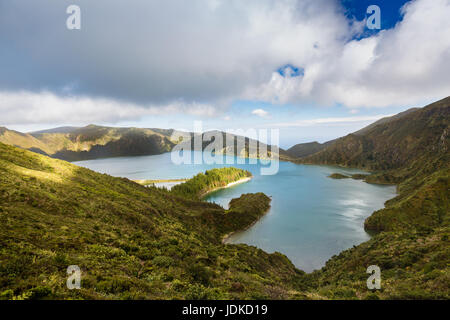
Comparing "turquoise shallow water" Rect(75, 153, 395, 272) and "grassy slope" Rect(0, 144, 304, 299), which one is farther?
"turquoise shallow water" Rect(75, 153, 395, 272)

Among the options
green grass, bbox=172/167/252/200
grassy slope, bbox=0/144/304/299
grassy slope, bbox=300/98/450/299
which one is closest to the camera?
grassy slope, bbox=0/144/304/299

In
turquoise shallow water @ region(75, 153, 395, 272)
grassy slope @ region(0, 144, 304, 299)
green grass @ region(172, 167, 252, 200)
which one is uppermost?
grassy slope @ region(0, 144, 304, 299)

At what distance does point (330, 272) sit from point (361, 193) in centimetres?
8817

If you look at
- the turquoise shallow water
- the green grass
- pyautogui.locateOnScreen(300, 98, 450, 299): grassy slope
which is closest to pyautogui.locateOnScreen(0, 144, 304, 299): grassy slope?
pyautogui.locateOnScreen(300, 98, 450, 299): grassy slope

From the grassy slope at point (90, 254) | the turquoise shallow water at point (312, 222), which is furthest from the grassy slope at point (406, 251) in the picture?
the grassy slope at point (90, 254)

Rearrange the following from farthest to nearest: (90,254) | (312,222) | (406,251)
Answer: (312,222)
(406,251)
(90,254)

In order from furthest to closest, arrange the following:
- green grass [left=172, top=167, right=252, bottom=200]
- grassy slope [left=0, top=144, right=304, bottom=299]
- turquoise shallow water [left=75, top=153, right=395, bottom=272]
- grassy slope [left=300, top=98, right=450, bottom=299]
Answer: green grass [left=172, top=167, right=252, bottom=200] → turquoise shallow water [left=75, top=153, right=395, bottom=272] → grassy slope [left=300, top=98, right=450, bottom=299] → grassy slope [left=0, top=144, right=304, bottom=299]

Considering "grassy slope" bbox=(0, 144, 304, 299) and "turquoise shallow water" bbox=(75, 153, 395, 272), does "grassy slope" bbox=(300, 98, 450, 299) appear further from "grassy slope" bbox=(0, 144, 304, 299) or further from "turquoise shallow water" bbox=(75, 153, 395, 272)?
"grassy slope" bbox=(0, 144, 304, 299)

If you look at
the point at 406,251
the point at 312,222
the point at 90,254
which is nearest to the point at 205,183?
the point at 312,222

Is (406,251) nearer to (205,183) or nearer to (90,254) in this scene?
(90,254)

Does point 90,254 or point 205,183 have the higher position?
point 90,254
